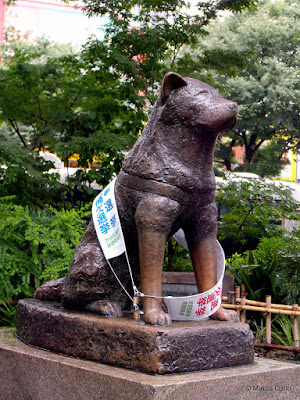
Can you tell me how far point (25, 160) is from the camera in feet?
24.4

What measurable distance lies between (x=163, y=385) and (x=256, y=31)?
2020cm

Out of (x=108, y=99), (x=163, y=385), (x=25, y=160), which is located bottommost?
(x=163, y=385)

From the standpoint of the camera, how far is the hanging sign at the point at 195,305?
2793 mm

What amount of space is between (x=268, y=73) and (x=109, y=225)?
60.2 feet

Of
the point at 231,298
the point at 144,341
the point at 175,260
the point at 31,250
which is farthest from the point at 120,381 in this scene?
the point at 175,260

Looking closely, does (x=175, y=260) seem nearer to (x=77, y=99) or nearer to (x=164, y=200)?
(x=77, y=99)

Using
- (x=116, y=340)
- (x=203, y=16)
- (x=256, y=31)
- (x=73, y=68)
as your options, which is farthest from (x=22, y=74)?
(x=256, y=31)

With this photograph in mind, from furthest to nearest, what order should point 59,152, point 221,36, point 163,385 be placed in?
point 221,36 < point 59,152 < point 163,385

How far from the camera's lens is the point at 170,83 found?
9.05ft

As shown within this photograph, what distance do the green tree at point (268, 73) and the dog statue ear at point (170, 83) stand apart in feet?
55.4

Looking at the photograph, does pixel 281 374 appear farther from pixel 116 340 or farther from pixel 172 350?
pixel 116 340

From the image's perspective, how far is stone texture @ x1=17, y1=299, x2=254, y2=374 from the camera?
8.09ft

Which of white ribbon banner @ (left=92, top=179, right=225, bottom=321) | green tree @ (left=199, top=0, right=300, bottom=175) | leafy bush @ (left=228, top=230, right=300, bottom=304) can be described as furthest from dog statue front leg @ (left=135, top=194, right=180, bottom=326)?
green tree @ (left=199, top=0, right=300, bottom=175)

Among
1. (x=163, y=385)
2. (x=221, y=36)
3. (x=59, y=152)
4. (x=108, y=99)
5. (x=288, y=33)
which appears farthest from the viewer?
(x=221, y=36)
